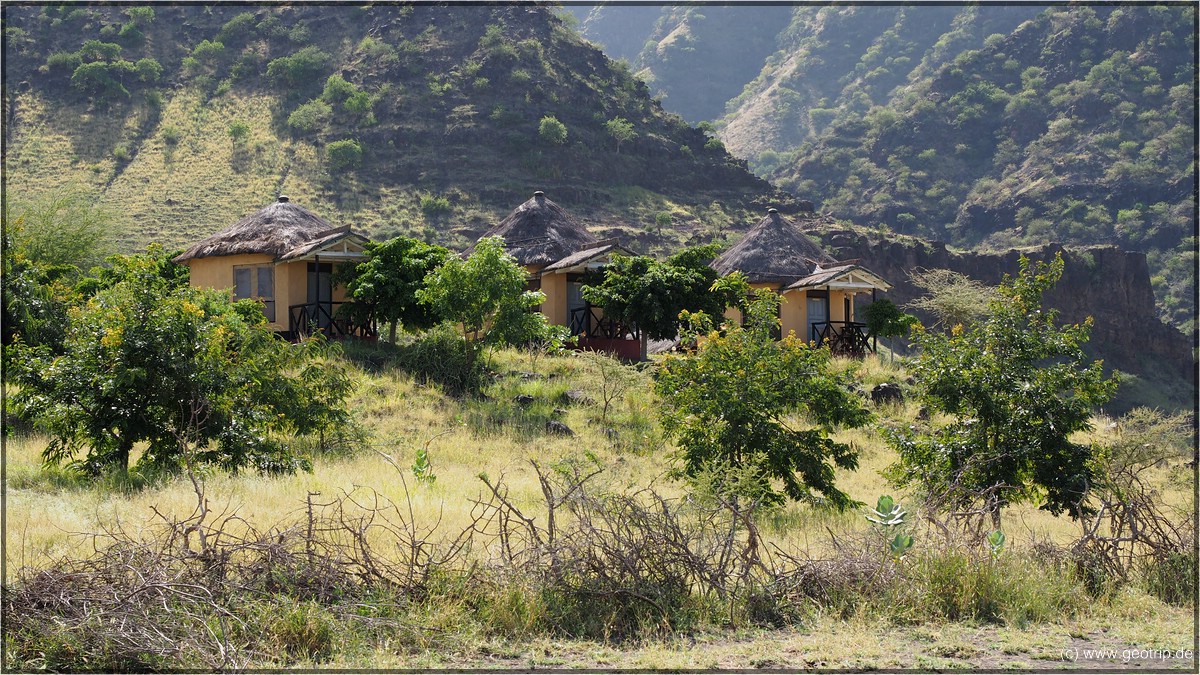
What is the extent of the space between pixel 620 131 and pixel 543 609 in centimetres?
5866

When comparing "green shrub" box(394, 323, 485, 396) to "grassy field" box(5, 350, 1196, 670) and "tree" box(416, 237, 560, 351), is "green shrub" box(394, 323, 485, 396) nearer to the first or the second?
"tree" box(416, 237, 560, 351)

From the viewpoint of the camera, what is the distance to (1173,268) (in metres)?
69.3

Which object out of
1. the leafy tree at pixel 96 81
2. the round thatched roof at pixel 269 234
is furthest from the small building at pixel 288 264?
the leafy tree at pixel 96 81

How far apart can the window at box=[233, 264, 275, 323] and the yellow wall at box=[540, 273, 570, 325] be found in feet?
23.1

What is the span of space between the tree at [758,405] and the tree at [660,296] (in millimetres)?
9476

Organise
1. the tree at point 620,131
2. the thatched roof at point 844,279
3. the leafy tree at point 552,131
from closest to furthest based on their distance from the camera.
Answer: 1. the thatched roof at point 844,279
2. the leafy tree at point 552,131
3. the tree at point 620,131

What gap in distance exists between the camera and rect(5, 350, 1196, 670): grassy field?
6797 millimetres

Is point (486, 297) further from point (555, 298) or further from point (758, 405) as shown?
point (758, 405)

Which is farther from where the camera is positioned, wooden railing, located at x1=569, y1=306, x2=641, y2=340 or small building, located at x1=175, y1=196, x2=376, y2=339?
wooden railing, located at x1=569, y1=306, x2=641, y2=340

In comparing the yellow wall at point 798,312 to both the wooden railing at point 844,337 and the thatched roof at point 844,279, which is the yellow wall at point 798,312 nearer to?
the wooden railing at point 844,337

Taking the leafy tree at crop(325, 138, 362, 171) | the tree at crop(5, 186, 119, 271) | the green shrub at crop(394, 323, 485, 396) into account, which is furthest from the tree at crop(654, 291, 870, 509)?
the leafy tree at crop(325, 138, 362, 171)

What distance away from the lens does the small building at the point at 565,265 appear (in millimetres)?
27922

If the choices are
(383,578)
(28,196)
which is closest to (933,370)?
(383,578)

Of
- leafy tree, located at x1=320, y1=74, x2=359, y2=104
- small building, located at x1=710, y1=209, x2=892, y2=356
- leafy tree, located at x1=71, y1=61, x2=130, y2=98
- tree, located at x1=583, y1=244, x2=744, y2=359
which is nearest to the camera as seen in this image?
tree, located at x1=583, y1=244, x2=744, y2=359
